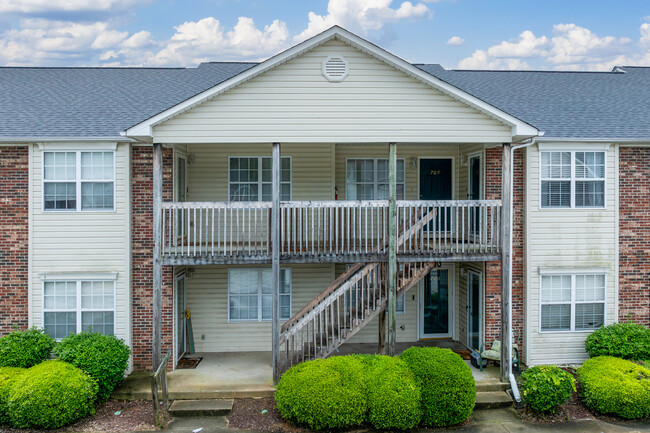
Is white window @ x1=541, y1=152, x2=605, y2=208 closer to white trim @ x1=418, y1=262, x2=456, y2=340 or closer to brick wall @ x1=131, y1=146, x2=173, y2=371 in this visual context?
white trim @ x1=418, y1=262, x2=456, y2=340

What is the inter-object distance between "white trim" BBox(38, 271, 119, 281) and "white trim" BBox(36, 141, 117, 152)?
9.52 feet

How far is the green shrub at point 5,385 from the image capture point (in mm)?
9570

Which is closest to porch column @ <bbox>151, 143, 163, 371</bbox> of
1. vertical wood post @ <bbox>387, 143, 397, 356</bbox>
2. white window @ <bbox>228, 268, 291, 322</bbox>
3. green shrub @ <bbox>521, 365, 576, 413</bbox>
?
white window @ <bbox>228, 268, 291, 322</bbox>

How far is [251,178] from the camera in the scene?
46.1 feet

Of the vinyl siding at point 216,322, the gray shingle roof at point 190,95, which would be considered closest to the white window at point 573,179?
the gray shingle roof at point 190,95

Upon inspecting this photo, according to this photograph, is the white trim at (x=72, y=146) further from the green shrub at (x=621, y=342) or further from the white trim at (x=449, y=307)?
the green shrub at (x=621, y=342)

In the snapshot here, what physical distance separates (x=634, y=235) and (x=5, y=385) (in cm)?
1446

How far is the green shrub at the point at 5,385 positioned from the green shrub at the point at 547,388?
9959mm

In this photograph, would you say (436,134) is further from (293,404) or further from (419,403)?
(293,404)

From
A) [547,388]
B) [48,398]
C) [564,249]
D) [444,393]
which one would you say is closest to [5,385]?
[48,398]

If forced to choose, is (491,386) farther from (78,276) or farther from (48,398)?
(78,276)

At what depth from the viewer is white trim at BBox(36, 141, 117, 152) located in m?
11.9

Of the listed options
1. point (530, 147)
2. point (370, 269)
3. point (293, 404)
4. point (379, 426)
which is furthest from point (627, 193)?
point (293, 404)

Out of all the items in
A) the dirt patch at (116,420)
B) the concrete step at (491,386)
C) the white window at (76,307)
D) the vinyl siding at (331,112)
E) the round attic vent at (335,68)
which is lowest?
the dirt patch at (116,420)
